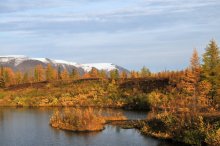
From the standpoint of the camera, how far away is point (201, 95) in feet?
214

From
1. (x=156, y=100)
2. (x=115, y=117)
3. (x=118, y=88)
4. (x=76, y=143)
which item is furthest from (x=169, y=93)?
(x=76, y=143)

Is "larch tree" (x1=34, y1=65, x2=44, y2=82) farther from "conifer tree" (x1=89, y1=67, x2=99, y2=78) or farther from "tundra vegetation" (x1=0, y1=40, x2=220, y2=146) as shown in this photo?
"tundra vegetation" (x1=0, y1=40, x2=220, y2=146)

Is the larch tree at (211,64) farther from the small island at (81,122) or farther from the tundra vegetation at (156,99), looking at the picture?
the small island at (81,122)

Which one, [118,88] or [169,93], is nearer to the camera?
[169,93]

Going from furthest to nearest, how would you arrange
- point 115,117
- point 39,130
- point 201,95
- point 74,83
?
point 74,83, point 201,95, point 115,117, point 39,130

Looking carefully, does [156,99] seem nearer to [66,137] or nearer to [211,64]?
[211,64]

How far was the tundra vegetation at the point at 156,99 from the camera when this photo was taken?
1528 inches

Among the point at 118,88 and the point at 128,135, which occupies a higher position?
the point at 118,88

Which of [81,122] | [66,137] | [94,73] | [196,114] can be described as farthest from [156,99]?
[94,73]

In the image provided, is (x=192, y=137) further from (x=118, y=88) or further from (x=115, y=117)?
(x=118, y=88)

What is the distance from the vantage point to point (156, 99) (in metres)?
79.9

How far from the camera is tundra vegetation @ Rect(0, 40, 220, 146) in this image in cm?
3881

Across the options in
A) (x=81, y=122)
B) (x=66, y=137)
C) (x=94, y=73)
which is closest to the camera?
(x=66, y=137)

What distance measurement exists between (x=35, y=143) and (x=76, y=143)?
13.6 ft
